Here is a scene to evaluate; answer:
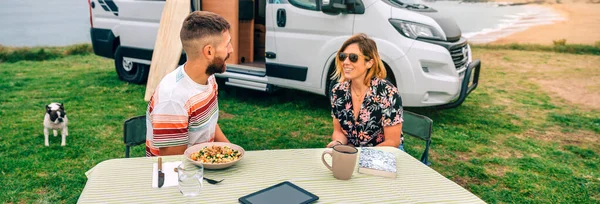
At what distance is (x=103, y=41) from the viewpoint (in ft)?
25.3

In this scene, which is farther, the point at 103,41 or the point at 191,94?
the point at 103,41

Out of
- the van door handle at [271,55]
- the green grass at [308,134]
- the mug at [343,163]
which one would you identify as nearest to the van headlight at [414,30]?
the green grass at [308,134]

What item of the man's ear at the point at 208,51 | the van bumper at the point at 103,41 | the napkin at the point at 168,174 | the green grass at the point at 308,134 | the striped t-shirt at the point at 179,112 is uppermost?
the man's ear at the point at 208,51

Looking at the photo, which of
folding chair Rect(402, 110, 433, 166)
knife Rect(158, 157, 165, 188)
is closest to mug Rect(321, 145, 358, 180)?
knife Rect(158, 157, 165, 188)

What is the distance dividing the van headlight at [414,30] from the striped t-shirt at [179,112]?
315 cm

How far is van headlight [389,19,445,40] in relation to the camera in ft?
16.9

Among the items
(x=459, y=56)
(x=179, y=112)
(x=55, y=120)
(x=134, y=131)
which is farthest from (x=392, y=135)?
(x=55, y=120)

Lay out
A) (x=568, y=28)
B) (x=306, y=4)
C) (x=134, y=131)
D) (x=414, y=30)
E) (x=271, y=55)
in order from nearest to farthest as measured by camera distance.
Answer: (x=134, y=131), (x=414, y=30), (x=306, y=4), (x=271, y=55), (x=568, y=28)

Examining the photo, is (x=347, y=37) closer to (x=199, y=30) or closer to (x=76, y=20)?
(x=199, y=30)

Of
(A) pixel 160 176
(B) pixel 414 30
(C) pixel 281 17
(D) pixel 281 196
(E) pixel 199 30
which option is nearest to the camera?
(D) pixel 281 196

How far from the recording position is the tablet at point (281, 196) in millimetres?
1776

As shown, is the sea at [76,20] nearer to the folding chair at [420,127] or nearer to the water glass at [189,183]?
the folding chair at [420,127]

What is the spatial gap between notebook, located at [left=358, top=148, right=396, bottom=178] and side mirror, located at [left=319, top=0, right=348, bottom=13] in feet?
10.6

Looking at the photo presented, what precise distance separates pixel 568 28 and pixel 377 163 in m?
12.5
